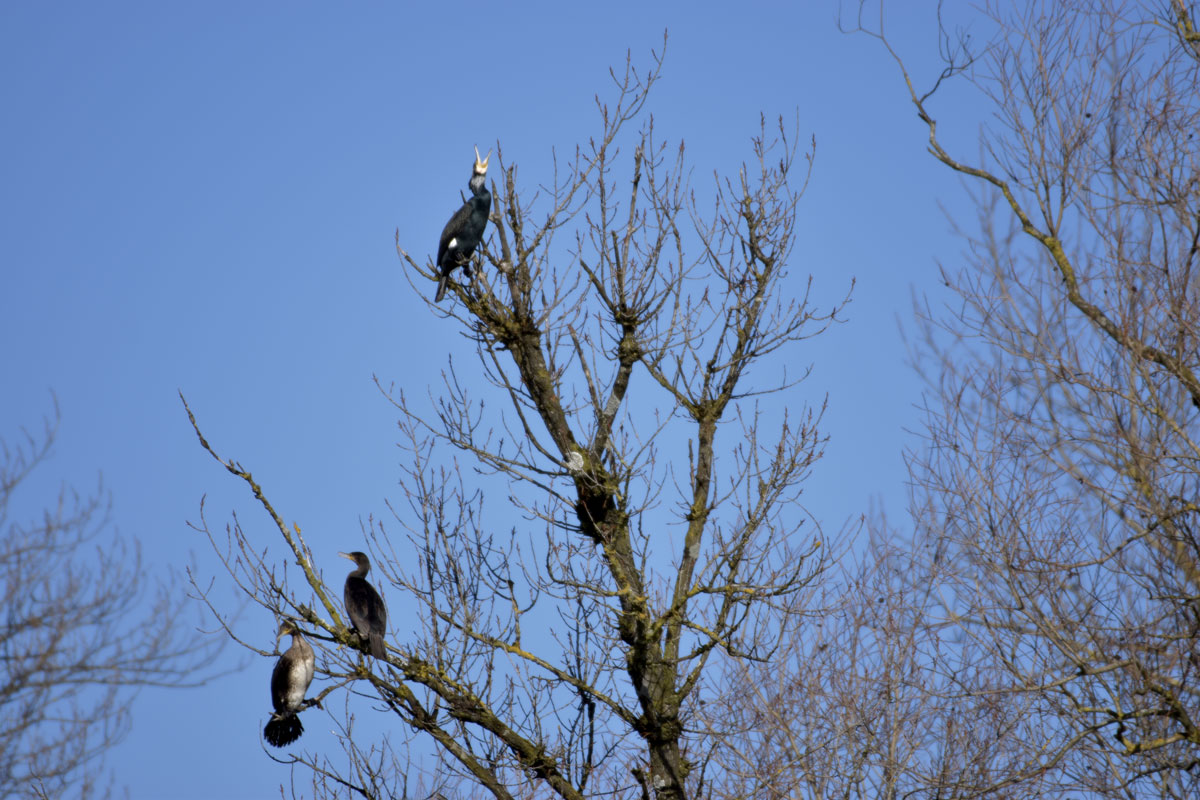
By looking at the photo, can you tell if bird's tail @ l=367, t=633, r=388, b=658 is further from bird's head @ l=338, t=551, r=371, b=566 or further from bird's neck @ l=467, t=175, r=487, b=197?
bird's neck @ l=467, t=175, r=487, b=197

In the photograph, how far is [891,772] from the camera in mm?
7059

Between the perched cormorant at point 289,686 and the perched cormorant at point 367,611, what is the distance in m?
0.33

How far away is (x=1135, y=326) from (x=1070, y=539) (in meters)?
1.22

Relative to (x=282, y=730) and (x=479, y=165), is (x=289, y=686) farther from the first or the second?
(x=479, y=165)

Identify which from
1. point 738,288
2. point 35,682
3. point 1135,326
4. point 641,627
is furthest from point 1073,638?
point 35,682

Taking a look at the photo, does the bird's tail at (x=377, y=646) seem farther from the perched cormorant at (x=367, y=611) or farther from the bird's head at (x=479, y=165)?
the bird's head at (x=479, y=165)

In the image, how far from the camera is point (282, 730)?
6.70 metres

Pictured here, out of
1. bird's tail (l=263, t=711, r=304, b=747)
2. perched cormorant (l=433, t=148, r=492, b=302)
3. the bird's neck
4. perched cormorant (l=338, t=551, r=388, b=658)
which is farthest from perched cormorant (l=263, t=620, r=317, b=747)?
the bird's neck

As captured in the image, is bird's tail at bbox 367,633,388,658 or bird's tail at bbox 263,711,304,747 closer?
bird's tail at bbox 367,633,388,658

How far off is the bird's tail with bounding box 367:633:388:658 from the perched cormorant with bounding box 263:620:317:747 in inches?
17.8

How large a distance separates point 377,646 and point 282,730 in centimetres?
134

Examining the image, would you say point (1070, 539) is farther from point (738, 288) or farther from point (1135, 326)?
point (738, 288)

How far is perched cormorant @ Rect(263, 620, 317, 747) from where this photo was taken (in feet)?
20.5

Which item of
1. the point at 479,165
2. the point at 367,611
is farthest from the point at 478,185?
the point at 367,611
